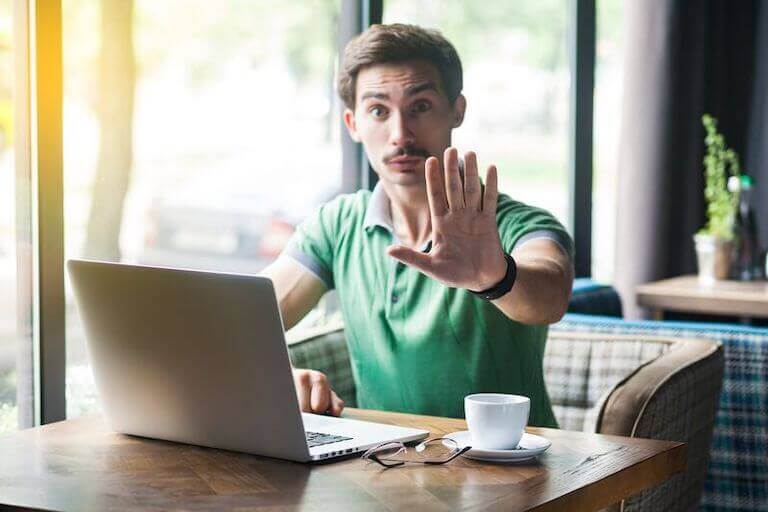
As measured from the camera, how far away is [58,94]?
2197 millimetres

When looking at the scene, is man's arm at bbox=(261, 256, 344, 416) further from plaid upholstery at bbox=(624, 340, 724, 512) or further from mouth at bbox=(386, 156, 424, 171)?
plaid upholstery at bbox=(624, 340, 724, 512)

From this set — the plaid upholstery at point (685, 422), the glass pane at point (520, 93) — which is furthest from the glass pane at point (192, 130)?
the plaid upholstery at point (685, 422)

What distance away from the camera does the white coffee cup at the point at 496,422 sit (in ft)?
5.07

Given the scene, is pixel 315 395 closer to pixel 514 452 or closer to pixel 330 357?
pixel 514 452

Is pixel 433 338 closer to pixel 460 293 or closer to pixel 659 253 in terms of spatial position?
pixel 460 293

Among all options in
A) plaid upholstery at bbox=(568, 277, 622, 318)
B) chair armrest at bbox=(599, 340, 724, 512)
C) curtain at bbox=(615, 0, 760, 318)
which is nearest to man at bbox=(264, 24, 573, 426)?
chair armrest at bbox=(599, 340, 724, 512)

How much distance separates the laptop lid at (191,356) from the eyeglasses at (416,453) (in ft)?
0.35

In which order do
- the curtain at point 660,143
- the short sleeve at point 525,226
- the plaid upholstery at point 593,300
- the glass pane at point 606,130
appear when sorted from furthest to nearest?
the glass pane at point 606,130, the curtain at point 660,143, the plaid upholstery at point 593,300, the short sleeve at point 525,226

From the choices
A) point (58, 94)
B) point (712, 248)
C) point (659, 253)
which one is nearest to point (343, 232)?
point (58, 94)

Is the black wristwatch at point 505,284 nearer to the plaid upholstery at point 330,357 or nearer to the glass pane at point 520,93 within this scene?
the plaid upholstery at point 330,357

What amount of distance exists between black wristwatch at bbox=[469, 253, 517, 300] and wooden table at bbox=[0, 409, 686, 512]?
24cm

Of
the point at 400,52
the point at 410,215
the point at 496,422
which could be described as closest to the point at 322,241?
the point at 410,215

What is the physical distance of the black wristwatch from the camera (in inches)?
70.6

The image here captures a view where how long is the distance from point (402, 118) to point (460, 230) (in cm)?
56
